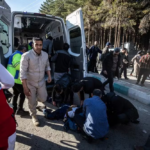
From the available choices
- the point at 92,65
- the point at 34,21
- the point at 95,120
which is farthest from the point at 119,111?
the point at 34,21

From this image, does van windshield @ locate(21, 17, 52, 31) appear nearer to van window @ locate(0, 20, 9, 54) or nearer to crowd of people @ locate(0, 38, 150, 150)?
van window @ locate(0, 20, 9, 54)

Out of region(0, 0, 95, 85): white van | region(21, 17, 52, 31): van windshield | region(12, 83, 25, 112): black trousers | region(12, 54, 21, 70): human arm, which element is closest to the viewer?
region(12, 54, 21, 70): human arm

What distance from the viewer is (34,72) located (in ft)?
8.43

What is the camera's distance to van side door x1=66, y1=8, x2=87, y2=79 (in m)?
3.40

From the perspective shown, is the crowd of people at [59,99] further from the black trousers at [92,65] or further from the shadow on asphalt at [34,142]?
the black trousers at [92,65]

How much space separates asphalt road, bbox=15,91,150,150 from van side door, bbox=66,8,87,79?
1.48 m

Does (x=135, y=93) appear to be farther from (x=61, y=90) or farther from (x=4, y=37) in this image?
(x=4, y=37)

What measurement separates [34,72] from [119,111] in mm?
1803

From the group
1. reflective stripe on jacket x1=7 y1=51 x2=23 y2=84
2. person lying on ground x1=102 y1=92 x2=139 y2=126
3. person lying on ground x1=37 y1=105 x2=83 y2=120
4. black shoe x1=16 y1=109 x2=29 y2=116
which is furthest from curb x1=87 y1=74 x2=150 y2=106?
reflective stripe on jacket x1=7 y1=51 x2=23 y2=84

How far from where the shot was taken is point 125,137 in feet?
8.12

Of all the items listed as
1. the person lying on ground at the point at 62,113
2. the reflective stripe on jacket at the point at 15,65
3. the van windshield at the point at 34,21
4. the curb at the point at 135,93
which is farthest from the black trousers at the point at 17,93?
the curb at the point at 135,93

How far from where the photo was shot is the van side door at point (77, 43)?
3402 millimetres

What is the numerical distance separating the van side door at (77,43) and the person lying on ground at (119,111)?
1118 mm

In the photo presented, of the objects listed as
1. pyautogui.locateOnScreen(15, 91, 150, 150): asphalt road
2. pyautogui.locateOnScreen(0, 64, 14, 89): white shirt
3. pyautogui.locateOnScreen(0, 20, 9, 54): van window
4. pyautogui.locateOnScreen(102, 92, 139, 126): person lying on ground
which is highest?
pyautogui.locateOnScreen(0, 20, 9, 54): van window
